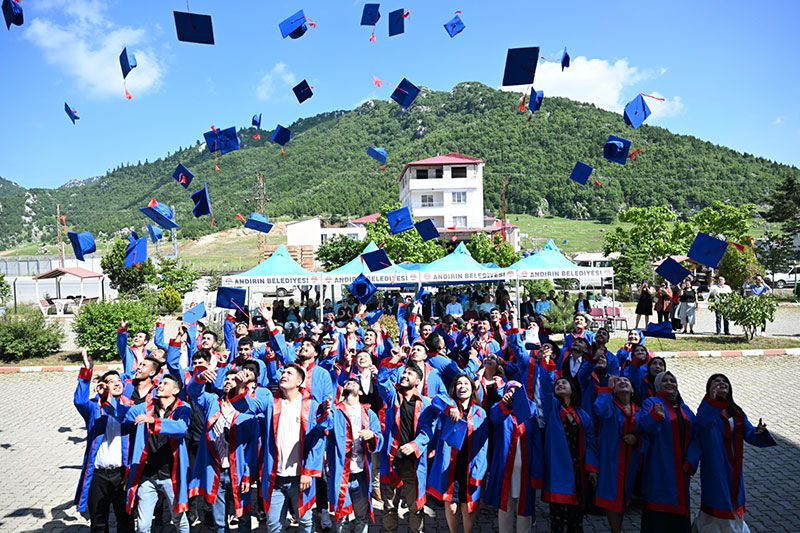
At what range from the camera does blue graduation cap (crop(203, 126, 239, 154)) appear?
37.4 feet

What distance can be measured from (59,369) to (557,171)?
111428 millimetres

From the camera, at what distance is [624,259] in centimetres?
3083

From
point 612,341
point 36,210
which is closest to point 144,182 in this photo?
point 36,210

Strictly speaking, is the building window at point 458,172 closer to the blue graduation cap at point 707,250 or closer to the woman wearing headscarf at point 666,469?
the blue graduation cap at point 707,250

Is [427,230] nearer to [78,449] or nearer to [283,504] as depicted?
[78,449]

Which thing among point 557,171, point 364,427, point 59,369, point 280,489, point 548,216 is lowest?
point 59,369

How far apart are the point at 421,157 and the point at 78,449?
114 meters

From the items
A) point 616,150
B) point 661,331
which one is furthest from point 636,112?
point 661,331

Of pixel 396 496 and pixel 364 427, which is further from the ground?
pixel 364 427

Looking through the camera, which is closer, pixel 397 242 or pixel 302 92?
pixel 302 92

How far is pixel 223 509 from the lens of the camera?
4.28m

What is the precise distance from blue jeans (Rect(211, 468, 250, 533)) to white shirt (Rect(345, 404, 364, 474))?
3.04 ft

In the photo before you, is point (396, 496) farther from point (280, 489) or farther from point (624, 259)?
point (624, 259)

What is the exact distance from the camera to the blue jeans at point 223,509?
4.23 meters
